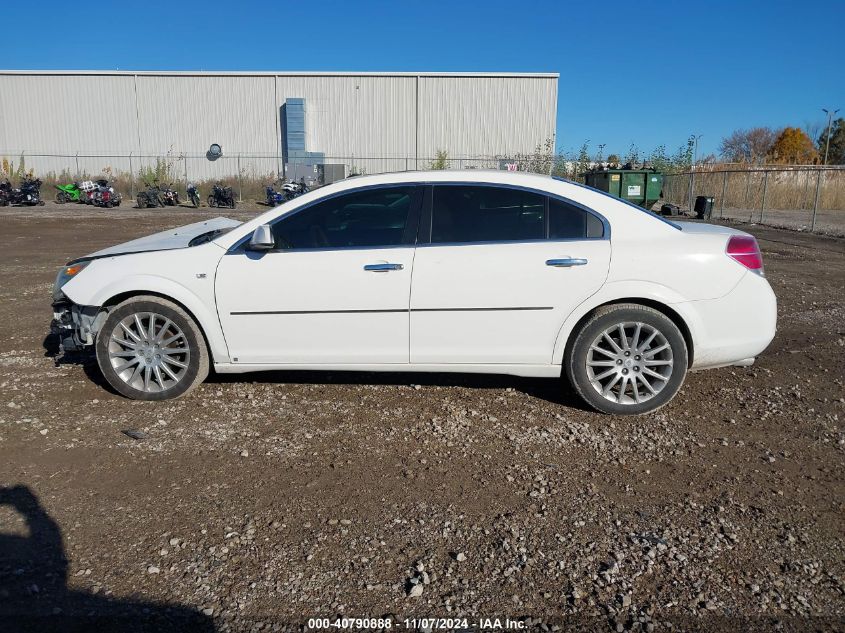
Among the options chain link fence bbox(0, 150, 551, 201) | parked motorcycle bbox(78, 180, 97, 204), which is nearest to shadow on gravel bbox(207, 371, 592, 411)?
parked motorcycle bbox(78, 180, 97, 204)

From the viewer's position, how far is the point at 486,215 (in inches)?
192

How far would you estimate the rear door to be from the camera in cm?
473

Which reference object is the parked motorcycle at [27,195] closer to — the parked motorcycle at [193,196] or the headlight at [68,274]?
the parked motorcycle at [193,196]

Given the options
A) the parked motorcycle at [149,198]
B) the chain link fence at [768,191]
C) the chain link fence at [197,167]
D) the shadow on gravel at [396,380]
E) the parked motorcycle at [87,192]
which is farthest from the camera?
the chain link fence at [197,167]

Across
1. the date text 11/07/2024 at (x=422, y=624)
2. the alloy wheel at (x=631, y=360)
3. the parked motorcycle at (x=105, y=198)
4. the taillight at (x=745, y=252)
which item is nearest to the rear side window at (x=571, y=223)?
the alloy wheel at (x=631, y=360)

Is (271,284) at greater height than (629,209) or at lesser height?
lesser

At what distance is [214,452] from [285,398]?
100 centimetres

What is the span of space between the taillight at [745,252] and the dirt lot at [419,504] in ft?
3.54

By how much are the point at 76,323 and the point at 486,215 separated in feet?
10.5

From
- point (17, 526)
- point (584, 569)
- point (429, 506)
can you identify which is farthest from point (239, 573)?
point (584, 569)

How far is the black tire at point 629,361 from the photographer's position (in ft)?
15.6

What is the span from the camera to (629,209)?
16.0 ft

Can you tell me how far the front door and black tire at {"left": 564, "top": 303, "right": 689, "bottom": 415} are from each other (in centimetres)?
125

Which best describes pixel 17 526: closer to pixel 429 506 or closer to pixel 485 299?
pixel 429 506
